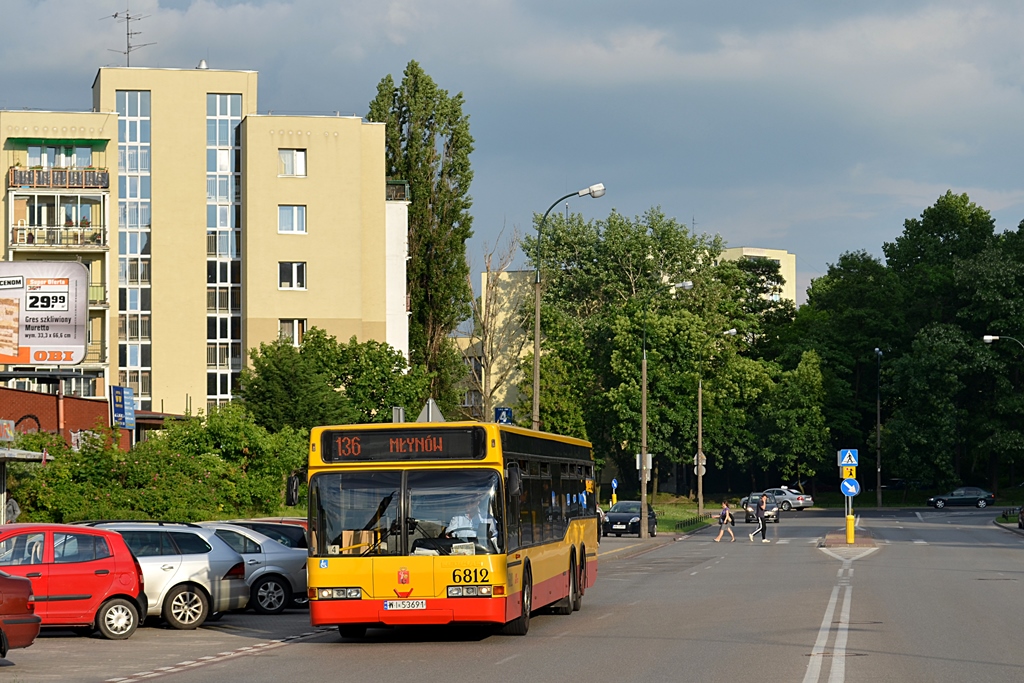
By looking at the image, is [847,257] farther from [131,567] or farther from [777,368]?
[131,567]

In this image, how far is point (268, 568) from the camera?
2220 centimetres

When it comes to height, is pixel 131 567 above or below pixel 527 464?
→ below

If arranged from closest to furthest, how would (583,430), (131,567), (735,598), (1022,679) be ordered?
(1022,679) < (131,567) < (735,598) < (583,430)

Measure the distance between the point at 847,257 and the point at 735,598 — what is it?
251ft

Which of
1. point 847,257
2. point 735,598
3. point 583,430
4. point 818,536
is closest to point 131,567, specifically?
A: point 735,598

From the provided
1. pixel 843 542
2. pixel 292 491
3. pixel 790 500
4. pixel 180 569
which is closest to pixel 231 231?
pixel 843 542

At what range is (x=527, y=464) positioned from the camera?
1839cm

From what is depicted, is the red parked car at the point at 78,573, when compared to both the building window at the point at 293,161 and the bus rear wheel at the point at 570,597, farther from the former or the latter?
the building window at the point at 293,161

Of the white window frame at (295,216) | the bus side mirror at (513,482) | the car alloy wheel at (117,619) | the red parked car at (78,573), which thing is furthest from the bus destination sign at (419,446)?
the white window frame at (295,216)

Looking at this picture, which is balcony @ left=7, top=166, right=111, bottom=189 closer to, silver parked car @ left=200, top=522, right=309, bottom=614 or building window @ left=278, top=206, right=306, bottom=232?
building window @ left=278, top=206, right=306, bottom=232

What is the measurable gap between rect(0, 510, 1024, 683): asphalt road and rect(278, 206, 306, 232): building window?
4091cm

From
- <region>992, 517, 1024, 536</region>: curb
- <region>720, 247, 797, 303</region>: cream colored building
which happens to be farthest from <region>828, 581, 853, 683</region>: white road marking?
<region>720, 247, 797, 303</region>: cream colored building

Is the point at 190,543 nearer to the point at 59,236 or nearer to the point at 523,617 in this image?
the point at 523,617

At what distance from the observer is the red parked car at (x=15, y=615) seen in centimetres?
1352
